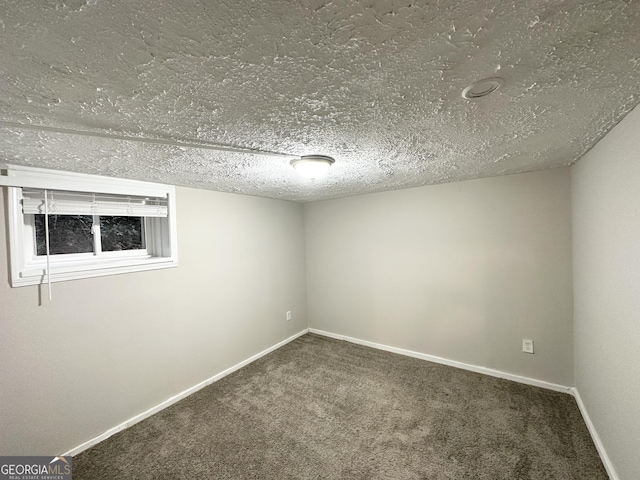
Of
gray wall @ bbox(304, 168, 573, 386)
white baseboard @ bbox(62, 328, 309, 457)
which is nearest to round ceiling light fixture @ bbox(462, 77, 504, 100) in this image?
gray wall @ bbox(304, 168, 573, 386)

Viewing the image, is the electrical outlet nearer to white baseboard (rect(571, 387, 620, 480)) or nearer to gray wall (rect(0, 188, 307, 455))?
white baseboard (rect(571, 387, 620, 480))

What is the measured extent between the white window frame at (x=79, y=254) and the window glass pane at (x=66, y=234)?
0.13ft

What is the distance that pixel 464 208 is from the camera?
273 cm

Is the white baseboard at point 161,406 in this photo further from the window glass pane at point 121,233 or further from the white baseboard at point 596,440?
the white baseboard at point 596,440

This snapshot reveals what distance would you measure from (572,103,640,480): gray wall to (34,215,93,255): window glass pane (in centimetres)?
334

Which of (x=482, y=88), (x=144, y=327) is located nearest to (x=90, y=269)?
(x=144, y=327)

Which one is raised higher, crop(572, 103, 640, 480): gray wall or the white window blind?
the white window blind

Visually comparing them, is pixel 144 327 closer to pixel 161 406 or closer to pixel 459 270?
pixel 161 406

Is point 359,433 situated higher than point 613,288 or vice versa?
point 613,288

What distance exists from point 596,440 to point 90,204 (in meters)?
3.84

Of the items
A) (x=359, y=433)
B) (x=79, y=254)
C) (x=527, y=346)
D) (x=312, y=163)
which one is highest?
(x=312, y=163)

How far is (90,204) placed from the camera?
6.42 feet

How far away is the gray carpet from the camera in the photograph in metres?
1.66

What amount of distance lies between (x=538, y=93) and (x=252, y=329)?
316 centimetres
